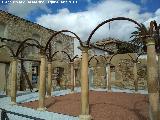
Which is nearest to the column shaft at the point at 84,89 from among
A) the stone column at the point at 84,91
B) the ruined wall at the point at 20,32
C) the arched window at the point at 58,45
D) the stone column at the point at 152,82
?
the stone column at the point at 84,91

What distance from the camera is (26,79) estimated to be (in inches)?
854

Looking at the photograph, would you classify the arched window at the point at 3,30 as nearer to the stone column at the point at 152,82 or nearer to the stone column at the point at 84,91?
the stone column at the point at 84,91

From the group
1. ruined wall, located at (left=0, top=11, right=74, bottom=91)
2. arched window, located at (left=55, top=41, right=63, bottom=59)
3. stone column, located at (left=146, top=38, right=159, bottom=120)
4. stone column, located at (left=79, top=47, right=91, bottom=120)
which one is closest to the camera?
stone column, located at (left=146, top=38, right=159, bottom=120)

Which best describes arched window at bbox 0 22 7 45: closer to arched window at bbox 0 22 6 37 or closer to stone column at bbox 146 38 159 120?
arched window at bbox 0 22 6 37

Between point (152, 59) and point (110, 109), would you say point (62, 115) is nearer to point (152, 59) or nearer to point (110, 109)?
point (110, 109)

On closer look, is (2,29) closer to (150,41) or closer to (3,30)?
(3,30)

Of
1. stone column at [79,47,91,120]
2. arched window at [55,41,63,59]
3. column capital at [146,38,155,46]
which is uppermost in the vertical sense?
arched window at [55,41,63,59]

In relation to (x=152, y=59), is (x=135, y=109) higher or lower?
lower

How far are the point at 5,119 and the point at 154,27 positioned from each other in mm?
5507

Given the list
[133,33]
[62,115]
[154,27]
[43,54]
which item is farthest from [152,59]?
[133,33]

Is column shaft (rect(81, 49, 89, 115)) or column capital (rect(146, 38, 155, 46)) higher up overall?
column capital (rect(146, 38, 155, 46))

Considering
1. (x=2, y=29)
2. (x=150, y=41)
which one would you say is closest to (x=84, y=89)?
(x=150, y=41)

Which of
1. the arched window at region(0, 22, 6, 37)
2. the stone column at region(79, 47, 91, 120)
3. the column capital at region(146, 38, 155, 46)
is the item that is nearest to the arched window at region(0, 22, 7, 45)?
the arched window at region(0, 22, 6, 37)

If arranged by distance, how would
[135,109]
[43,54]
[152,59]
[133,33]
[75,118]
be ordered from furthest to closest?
1. [133,33]
2. [43,54]
3. [135,109]
4. [75,118]
5. [152,59]
